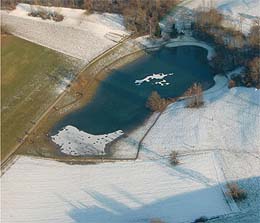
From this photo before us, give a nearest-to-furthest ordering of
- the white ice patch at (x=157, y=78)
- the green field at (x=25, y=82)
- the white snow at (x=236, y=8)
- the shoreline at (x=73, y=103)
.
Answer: the shoreline at (x=73, y=103), the green field at (x=25, y=82), the white ice patch at (x=157, y=78), the white snow at (x=236, y=8)

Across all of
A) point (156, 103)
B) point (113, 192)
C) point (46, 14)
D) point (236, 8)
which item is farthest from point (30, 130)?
point (236, 8)

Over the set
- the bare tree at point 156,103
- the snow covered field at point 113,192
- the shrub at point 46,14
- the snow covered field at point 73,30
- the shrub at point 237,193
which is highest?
the shrub at point 46,14

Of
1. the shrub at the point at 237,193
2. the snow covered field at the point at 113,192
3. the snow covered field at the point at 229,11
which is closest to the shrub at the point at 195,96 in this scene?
the snow covered field at the point at 113,192

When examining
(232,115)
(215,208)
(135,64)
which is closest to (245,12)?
(135,64)

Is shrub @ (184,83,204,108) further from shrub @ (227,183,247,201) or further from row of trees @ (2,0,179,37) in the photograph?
row of trees @ (2,0,179,37)

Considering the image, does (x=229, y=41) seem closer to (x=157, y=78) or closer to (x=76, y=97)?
(x=157, y=78)

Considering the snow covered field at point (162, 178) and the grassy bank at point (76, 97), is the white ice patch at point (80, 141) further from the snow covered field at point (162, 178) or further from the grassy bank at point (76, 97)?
the snow covered field at point (162, 178)
